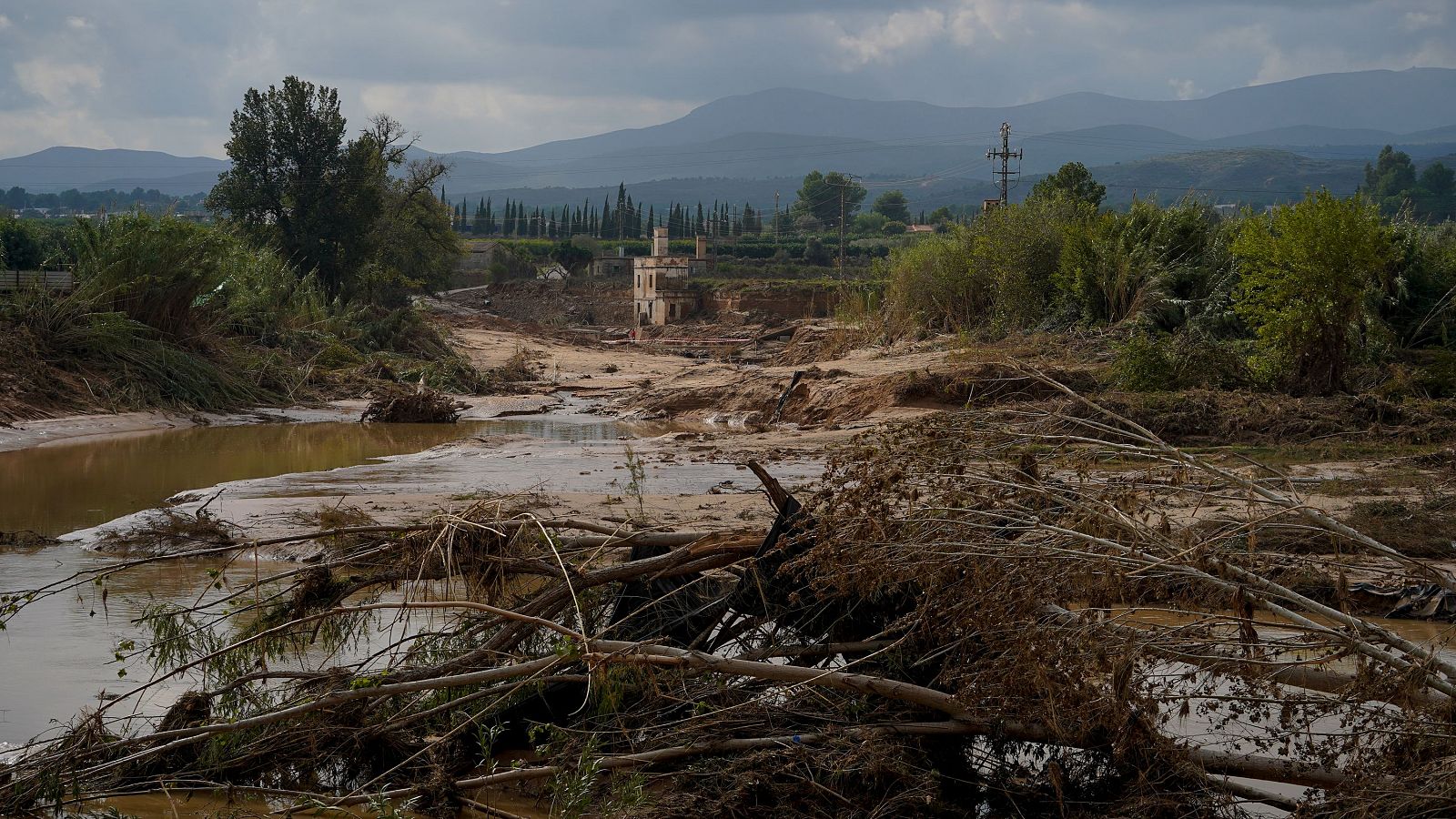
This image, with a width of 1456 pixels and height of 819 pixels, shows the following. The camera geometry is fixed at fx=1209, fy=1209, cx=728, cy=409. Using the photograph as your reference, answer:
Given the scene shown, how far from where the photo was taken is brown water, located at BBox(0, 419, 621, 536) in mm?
11680

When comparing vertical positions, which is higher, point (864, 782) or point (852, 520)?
point (852, 520)

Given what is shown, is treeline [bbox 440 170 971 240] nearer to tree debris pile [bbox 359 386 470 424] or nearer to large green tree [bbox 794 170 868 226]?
large green tree [bbox 794 170 868 226]

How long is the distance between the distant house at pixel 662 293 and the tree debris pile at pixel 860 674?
4706cm

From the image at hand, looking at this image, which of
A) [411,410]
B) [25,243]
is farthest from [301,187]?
[411,410]

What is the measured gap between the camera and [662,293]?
54.2 meters

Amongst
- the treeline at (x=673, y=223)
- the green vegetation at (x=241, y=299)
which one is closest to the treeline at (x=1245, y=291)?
the green vegetation at (x=241, y=299)

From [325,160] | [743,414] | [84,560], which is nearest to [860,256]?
[325,160]

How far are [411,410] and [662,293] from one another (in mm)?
34582

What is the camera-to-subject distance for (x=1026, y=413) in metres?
5.51

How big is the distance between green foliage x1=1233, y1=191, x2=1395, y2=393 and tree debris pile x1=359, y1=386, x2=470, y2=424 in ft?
41.3

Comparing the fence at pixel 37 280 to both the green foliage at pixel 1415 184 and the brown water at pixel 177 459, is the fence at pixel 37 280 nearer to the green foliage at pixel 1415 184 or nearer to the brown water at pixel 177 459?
the brown water at pixel 177 459

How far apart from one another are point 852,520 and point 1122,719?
1272mm

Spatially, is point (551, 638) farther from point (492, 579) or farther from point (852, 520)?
point (852, 520)

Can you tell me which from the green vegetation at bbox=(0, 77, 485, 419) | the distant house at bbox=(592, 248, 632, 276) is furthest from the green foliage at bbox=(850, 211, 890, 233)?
the green vegetation at bbox=(0, 77, 485, 419)
